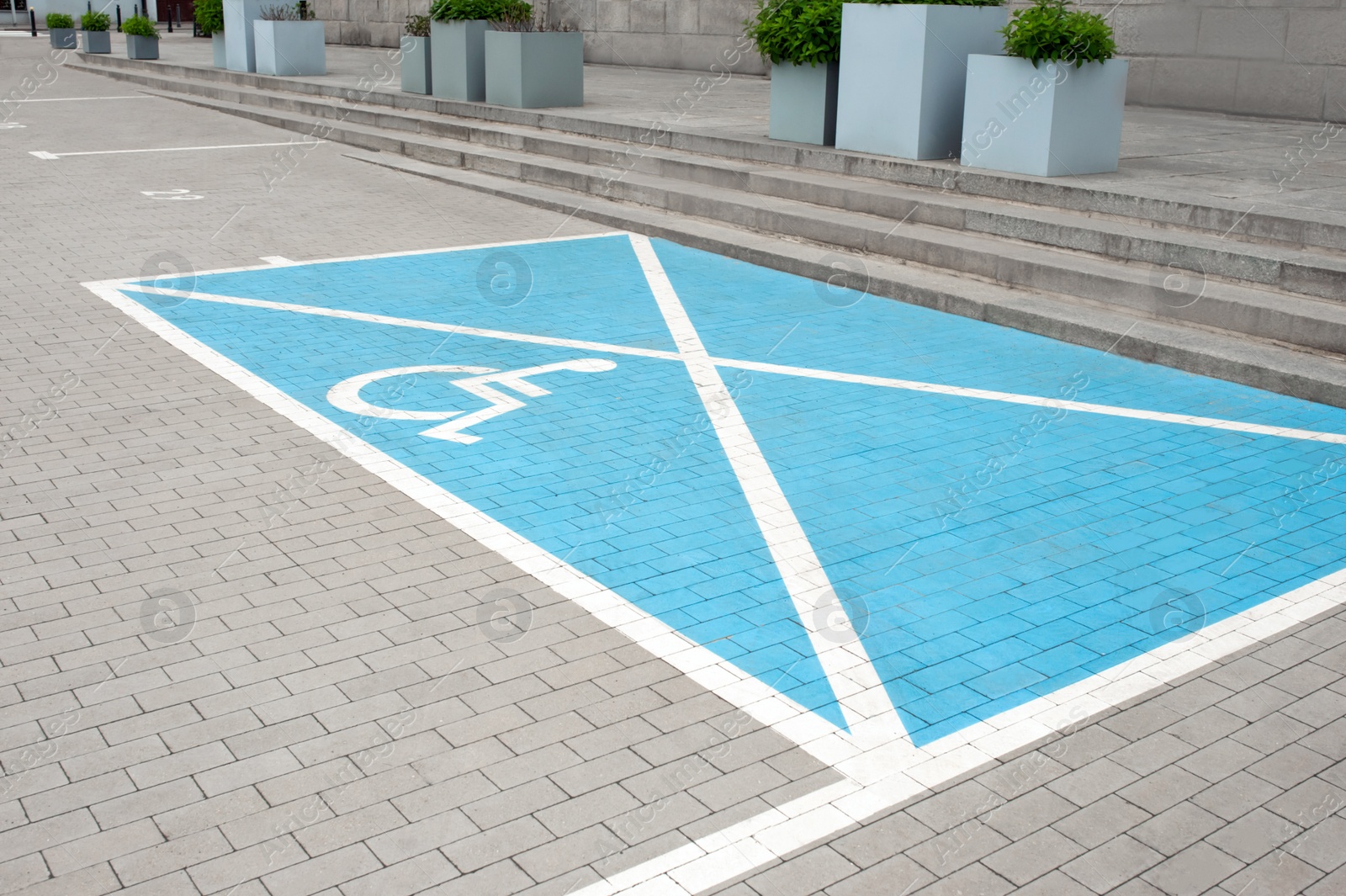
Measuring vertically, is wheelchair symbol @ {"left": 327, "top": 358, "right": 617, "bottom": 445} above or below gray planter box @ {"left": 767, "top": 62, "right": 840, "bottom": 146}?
below

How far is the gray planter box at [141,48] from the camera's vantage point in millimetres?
29969

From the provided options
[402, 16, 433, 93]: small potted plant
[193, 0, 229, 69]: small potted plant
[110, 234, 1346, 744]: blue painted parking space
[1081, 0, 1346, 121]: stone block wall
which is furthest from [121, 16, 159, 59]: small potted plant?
[1081, 0, 1346, 121]: stone block wall

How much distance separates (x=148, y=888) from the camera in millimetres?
3566

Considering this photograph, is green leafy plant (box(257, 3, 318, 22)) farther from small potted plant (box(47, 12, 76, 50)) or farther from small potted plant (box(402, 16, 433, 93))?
small potted plant (box(47, 12, 76, 50))

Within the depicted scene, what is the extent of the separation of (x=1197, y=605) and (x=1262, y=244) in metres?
5.16

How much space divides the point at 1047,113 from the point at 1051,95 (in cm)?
17

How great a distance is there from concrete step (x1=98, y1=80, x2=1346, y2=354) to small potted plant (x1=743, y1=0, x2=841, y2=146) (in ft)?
3.77

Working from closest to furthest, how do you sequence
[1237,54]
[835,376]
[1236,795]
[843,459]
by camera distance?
[1236,795] < [843,459] < [835,376] < [1237,54]

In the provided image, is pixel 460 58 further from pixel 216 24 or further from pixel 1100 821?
pixel 1100 821

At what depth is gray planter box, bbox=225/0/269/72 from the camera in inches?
947

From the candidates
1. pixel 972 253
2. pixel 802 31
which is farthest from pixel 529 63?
pixel 972 253

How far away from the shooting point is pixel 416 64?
64.1 ft

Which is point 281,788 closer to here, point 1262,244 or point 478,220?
point 1262,244

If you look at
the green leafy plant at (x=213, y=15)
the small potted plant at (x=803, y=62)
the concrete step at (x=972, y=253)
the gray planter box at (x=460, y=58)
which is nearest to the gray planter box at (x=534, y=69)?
the gray planter box at (x=460, y=58)
